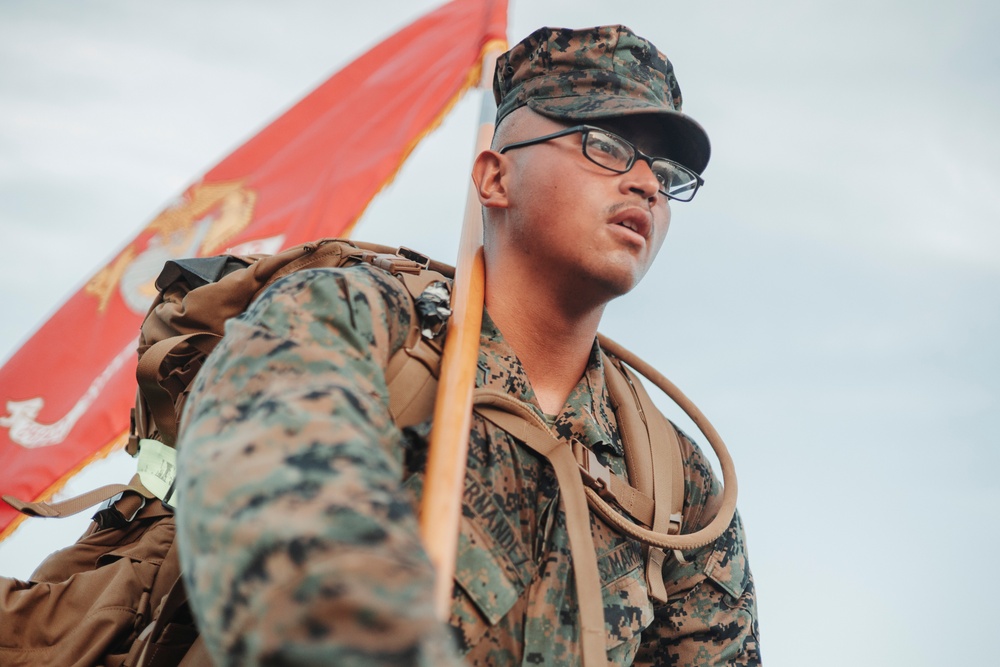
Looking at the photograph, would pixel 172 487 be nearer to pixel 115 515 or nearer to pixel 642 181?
pixel 115 515

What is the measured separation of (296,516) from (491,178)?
1.93 metres

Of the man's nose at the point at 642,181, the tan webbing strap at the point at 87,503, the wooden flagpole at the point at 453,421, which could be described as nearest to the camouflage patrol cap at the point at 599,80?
the man's nose at the point at 642,181

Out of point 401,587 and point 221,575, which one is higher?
point 401,587

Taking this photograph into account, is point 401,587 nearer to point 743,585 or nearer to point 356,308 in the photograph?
point 356,308

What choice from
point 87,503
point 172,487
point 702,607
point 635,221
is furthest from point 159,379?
point 702,607

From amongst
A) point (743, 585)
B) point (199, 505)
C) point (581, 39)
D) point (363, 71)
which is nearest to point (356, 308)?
point (199, 505)

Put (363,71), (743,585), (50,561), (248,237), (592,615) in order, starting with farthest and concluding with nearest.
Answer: (363,71) < (248,237) < (743,585) < (50,561) < (592,615)

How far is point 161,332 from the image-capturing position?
2896mm

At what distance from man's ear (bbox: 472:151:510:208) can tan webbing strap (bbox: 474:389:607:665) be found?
77 cm

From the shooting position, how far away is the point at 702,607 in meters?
3.14

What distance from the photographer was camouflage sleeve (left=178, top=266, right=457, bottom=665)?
51.4 inches

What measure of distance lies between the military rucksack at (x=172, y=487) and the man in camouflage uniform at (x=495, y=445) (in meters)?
0.09

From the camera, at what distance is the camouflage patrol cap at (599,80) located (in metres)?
3.03

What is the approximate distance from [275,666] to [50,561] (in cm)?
200
